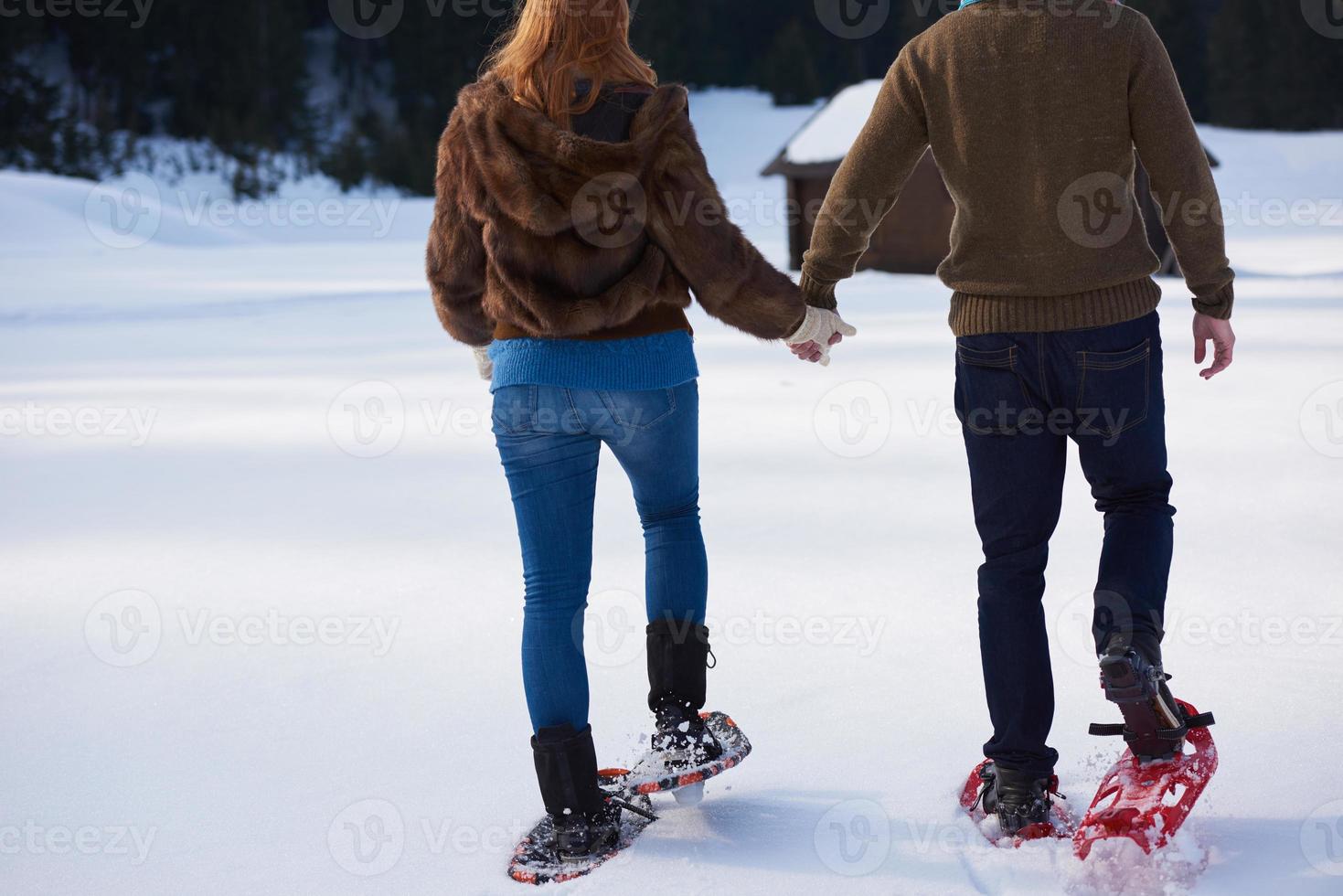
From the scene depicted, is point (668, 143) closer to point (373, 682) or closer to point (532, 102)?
point (532, 102)

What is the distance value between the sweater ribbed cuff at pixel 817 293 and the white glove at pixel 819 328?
0.6 inches

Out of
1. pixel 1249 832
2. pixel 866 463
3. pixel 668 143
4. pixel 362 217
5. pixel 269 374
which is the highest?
pixel 668 143

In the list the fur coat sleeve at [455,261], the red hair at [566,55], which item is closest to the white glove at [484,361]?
the fur coat sleeve at [455,261]

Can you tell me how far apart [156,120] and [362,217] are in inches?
468

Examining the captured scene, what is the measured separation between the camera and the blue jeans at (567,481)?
223 cm

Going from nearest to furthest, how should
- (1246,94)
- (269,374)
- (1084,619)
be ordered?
1. (1084,619)
2. (269,374)
3. (1246,94)

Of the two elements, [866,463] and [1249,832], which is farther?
[866,463]

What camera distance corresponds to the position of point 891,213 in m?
15.3

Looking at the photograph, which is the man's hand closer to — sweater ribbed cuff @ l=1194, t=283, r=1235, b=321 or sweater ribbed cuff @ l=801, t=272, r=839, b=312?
sweater ribbed cuff @ l=1194, t=283, r=1235, b=321

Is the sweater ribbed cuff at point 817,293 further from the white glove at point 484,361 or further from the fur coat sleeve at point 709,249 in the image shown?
the white glove at point 484,361

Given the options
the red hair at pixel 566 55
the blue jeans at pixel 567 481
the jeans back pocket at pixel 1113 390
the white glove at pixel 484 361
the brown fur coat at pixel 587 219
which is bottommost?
the blue jeans at pixel 567 481

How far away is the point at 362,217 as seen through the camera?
28922mm

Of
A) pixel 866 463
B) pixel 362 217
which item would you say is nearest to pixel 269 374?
pixel 866 463

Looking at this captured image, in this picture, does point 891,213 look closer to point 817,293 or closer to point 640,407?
point 817,293
